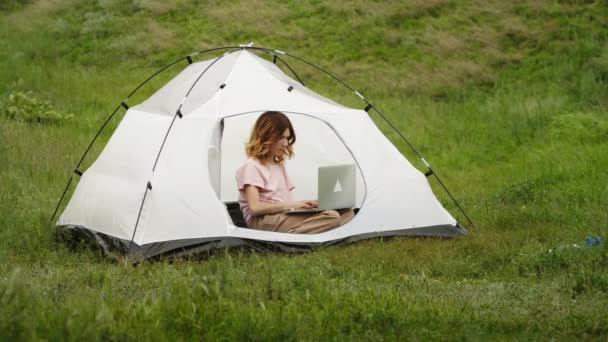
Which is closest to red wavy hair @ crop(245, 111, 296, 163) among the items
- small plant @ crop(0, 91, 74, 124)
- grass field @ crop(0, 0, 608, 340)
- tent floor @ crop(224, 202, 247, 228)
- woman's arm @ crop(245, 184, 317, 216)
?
woman's arm @ crop(245, 184, 317, 216)

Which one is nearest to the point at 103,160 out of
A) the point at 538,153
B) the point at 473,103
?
the point at 538,153

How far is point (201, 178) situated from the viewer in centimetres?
796

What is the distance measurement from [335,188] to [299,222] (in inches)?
17.7

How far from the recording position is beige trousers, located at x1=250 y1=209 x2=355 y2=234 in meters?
8.33

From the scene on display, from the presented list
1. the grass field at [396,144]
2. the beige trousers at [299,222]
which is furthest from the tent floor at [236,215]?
the grass field at [396,144]

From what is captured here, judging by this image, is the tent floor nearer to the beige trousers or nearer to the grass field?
the beige trousers

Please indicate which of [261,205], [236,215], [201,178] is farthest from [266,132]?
[236,215]

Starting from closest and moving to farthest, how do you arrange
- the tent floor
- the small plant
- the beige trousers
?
the beige trousers < the tent floor < the small plant

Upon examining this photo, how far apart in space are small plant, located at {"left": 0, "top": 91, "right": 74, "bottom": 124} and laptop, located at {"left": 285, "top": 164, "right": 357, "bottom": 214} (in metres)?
6.79

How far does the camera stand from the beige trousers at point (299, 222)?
8.33 m

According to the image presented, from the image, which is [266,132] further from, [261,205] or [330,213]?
[330,213]

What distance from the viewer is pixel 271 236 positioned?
7.96 m

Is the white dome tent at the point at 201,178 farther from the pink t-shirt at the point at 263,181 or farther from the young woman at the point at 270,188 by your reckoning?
the pink t-shirt at the point at 263,181

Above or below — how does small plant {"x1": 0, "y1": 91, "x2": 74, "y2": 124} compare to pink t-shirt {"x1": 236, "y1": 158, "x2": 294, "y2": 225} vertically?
above
